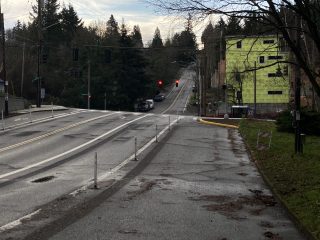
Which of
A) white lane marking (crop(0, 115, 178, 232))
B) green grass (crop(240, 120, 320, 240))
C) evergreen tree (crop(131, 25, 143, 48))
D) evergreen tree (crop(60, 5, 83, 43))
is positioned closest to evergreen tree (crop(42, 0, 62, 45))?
evergreen tree (crop(60, 5, 83, 43))

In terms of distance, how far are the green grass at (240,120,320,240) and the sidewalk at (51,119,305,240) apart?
1.02ft

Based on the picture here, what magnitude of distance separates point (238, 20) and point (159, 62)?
123217mm

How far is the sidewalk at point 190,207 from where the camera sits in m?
8.98

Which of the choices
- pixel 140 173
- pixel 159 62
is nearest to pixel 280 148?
pixel 140 173

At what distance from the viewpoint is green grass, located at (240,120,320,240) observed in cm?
1048

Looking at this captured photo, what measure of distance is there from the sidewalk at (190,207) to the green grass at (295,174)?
31 centimetres


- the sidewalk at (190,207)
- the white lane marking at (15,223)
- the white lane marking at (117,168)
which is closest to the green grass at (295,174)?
the sidewalk at (190,207)

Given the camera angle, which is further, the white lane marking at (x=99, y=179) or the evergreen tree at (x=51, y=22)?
the evergreen tree at (x=51, y=22)

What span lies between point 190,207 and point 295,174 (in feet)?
18.0

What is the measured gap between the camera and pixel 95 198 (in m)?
12.3

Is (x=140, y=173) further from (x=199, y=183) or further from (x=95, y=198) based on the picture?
(x=95, y=198)

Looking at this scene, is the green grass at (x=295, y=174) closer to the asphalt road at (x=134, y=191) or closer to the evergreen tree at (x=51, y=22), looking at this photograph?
the asphalt road at (x=134, y=191)

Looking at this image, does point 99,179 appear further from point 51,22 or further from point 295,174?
point 51,22

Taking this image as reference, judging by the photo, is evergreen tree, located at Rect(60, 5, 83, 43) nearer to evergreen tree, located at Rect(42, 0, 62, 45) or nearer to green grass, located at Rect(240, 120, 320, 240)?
evergreen tree, located at Rect(42, 0, 62, 45)
